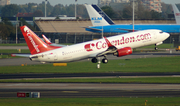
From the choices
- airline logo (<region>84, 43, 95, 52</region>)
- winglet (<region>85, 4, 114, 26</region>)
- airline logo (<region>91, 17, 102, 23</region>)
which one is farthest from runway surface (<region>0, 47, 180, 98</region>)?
airline logo (<region>91, 17, 102, 23</region>)

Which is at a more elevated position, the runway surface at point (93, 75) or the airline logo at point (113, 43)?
the airline logo at point (113, 43)

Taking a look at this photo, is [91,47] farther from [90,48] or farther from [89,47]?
[89,47]

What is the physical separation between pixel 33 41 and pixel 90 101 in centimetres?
2277

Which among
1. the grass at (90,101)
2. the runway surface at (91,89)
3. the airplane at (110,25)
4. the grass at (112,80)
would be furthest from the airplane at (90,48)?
the airplane at (110,25)

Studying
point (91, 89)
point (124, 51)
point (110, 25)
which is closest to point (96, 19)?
point (110, 25)

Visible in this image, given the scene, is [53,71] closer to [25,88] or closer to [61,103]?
[25,88]

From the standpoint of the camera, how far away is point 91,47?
53.8 meters

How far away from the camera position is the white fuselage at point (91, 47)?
2044 inches

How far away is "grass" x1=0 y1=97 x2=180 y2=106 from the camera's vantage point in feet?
91.1

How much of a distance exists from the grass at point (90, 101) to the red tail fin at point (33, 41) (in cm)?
1970

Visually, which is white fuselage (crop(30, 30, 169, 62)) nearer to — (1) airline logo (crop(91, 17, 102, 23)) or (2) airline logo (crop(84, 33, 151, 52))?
(2) airline logo (crop(84, 33, 151, 52))

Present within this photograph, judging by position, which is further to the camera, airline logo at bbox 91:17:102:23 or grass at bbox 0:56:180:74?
airline logo at bbox 91:17:102:23

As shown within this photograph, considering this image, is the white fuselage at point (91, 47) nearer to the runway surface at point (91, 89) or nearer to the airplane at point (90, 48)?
the airplane at point (90, 48)

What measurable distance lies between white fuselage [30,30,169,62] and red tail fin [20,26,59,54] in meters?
0.78
